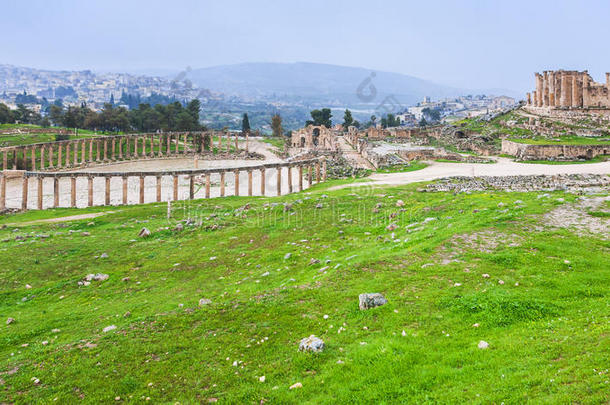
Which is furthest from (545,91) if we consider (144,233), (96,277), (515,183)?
(96,277)

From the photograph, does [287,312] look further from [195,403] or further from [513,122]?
[513,122]

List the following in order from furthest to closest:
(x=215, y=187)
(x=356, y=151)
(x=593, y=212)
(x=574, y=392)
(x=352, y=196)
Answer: (x=356, y=151), (x=215, y=187), (x=352, y=196), (x=593, y=212), (x=574, y=392)

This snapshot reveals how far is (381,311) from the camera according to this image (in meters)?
11.5

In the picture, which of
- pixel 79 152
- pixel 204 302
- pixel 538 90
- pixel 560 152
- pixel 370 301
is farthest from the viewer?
pixel 79 152

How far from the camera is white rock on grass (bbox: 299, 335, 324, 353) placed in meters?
10.0

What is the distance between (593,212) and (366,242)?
9635mm

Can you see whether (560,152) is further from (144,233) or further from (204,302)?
(204,302)

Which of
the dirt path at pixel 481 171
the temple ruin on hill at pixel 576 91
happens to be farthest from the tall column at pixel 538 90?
the dirt path at pixel 481 171

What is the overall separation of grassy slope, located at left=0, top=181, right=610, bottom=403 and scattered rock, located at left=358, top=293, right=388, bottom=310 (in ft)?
0.98

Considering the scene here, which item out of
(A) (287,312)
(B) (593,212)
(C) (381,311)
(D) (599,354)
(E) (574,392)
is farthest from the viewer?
(B) (593,212)

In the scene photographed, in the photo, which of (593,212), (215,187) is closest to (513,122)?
(215,187)

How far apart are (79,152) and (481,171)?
7834 centimetres

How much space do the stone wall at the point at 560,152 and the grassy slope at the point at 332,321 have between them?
38.1 metres

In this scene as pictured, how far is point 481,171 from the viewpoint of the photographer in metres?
47.3
